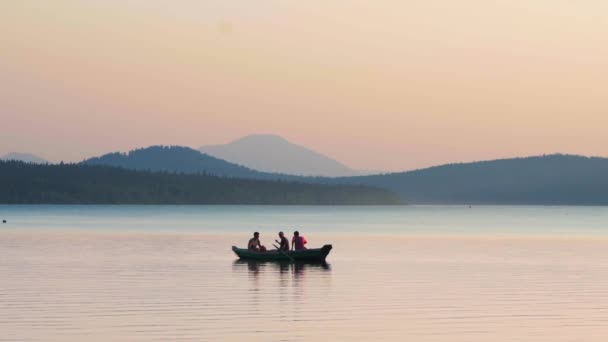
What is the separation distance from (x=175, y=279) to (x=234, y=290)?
716 centimetres

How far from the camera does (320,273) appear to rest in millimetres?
64688

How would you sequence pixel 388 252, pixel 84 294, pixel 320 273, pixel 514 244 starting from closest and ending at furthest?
pixel 84 294
pixel 320 273
pixel 388 252
pixel 514 244

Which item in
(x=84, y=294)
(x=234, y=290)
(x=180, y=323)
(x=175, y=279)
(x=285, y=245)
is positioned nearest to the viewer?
(x=180, y=323)

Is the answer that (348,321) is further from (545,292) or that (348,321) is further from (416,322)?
(545,292)

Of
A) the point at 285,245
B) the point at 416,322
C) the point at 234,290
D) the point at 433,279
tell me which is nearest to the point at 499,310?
the point at 416,322

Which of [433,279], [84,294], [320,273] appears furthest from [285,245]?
[84,294]

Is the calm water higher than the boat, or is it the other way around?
the boat

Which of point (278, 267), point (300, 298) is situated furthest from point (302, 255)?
point (300, 298)

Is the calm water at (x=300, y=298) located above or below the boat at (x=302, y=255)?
below

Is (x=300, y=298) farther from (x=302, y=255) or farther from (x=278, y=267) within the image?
(x=302, y=255)

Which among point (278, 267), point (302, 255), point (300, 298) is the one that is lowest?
point (300, 298)

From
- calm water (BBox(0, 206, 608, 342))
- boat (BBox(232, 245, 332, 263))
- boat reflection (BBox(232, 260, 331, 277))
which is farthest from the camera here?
boat (BBox(232, 245, 332, 263))

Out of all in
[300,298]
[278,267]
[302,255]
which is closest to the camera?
[300,298]

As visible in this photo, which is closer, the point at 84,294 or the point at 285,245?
the point at 84,294
